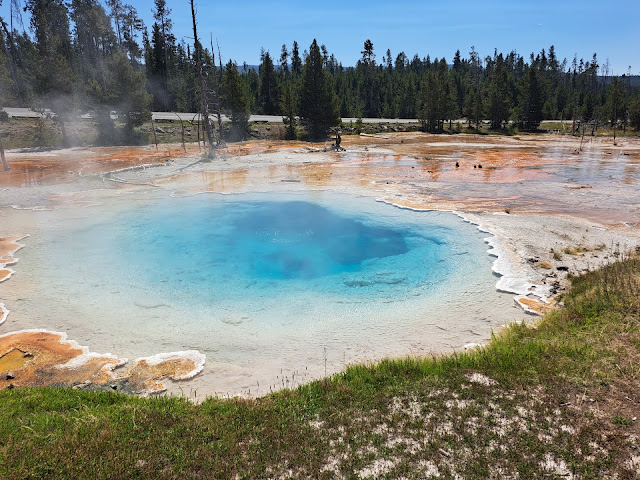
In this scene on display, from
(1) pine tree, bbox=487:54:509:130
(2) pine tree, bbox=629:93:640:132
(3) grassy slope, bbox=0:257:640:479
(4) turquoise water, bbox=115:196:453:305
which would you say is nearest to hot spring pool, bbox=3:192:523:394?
(4) turquoise water, bbox=115:196:453:305

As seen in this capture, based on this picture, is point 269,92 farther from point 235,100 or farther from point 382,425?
point 382,425

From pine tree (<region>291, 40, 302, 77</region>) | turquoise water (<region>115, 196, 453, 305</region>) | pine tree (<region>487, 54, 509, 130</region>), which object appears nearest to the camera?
turquoise water (<region>115, 196, 453, 305</region>)

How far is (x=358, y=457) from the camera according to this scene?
4.58 metres

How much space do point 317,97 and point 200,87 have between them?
54.6 feet

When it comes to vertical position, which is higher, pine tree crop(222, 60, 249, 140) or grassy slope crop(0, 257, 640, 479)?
pine tree crop(222, 60, 249, 140)

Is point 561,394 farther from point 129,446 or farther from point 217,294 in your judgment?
point 217,294

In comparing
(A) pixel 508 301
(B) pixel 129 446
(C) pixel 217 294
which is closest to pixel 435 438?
(B) pixel 129 446

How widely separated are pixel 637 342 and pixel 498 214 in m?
10.0

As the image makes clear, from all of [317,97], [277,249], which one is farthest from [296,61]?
[277,249]

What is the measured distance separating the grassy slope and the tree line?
91.5 ft

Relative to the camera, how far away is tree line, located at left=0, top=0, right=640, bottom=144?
119 ft

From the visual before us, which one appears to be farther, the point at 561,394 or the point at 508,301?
the point at 508,301

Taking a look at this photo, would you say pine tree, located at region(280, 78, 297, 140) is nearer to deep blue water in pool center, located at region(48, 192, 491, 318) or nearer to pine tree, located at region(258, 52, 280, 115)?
pine tree, located at region(258, 52, 280, 115)

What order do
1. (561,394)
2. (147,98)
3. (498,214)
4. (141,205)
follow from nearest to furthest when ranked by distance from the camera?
(561,394) → (498,214) → (141,205) → (147,98)
